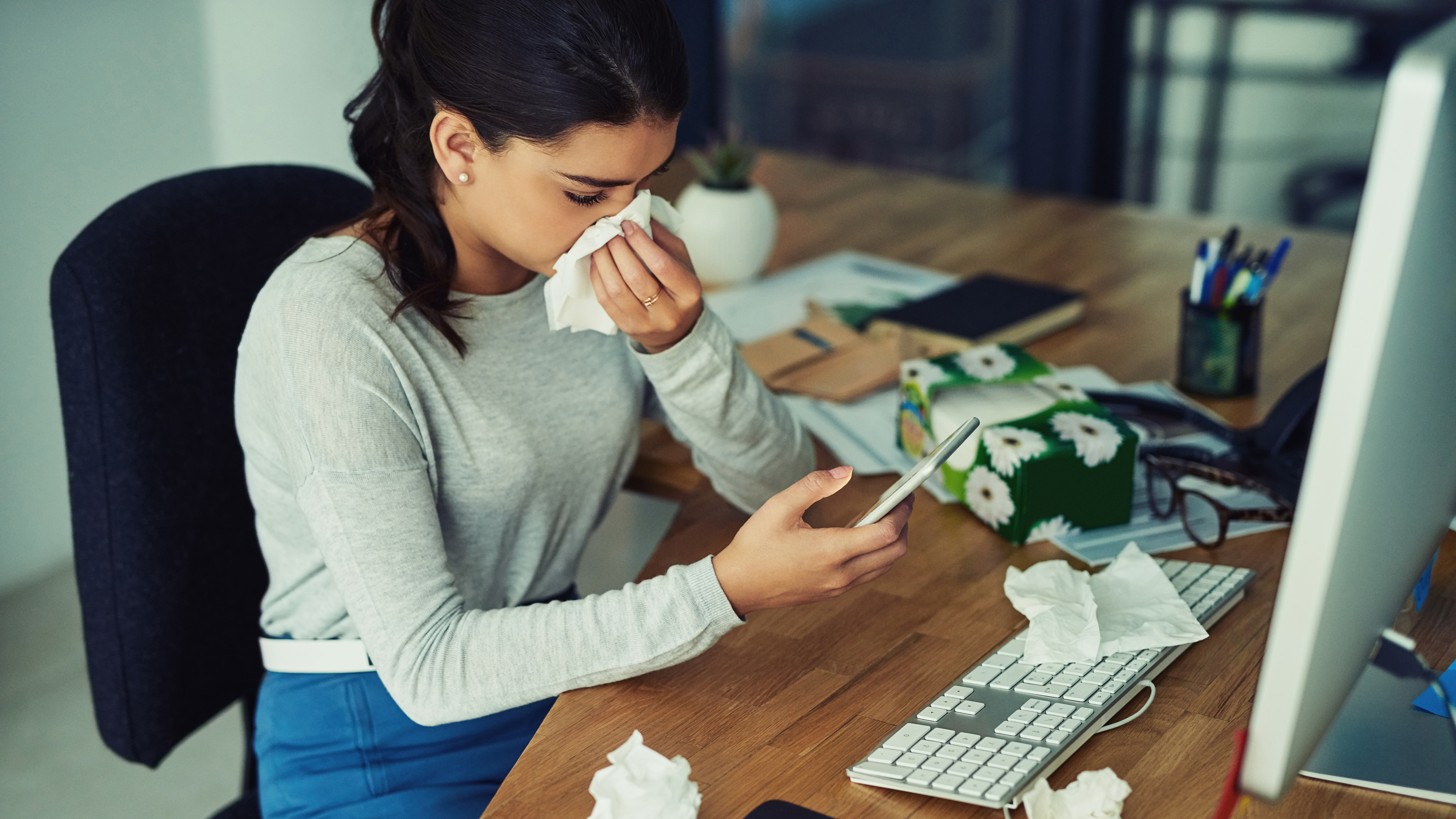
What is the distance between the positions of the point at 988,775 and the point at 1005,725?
0.06 meters

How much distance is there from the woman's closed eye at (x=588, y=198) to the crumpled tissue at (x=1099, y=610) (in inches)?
17.1

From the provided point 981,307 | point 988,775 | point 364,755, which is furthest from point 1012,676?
point 981,307

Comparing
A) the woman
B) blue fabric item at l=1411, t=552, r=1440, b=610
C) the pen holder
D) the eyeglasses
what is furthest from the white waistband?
the pen holder

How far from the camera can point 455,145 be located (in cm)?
95

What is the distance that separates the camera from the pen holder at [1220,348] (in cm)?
132

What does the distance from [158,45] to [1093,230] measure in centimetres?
174

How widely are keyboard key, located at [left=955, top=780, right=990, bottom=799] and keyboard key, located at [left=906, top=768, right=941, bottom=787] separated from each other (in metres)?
0.02

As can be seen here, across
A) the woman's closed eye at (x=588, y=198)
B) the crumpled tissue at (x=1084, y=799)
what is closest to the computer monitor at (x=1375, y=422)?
the crumpled tissue at (x=1084, y=799)

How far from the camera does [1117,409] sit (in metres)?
1.31

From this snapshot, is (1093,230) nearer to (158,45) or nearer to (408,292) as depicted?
(408,292)

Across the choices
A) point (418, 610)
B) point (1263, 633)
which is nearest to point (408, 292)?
point (418, 610)

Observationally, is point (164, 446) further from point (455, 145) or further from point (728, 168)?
point (728, 168)

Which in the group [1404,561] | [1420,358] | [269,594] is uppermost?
[1420,358]

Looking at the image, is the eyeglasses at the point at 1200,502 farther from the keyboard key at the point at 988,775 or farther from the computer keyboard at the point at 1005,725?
the keyboard key at the point at 988,775
